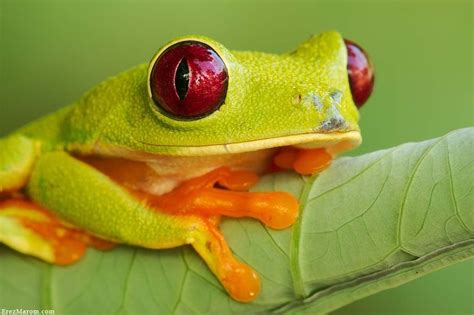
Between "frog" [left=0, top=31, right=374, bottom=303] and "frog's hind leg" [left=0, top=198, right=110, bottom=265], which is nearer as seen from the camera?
"frog" [left=0, top=31, right=374, bottom=303]

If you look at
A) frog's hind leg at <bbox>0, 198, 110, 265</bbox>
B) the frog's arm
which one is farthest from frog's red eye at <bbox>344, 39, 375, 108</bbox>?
the frog's arm

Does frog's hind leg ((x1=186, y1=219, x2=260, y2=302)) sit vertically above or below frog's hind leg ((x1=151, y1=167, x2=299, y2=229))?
below

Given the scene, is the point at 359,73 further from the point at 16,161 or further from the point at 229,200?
the point at 16,161

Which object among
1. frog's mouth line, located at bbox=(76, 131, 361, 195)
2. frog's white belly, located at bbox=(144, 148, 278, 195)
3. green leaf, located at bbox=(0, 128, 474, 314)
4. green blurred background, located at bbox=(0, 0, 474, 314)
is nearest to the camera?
green leaf, located at bbox=(0, 128, 474, 314)

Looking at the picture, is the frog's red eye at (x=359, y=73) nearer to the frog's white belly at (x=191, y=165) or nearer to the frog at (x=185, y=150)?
the frog at (x=185, y=150)

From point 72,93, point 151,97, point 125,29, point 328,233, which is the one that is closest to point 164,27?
point 125,29

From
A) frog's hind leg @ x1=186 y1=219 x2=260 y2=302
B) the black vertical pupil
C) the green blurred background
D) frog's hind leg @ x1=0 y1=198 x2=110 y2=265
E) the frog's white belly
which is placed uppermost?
the green blurred background

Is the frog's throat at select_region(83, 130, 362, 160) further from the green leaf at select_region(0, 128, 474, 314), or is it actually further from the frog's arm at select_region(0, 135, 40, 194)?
the frog's arm at select_region(0, 135, 40, 194)

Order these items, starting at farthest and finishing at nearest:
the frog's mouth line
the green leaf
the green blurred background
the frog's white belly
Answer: the green blurred background → the frog's white belly → the frog's mouth line → the green leaf
